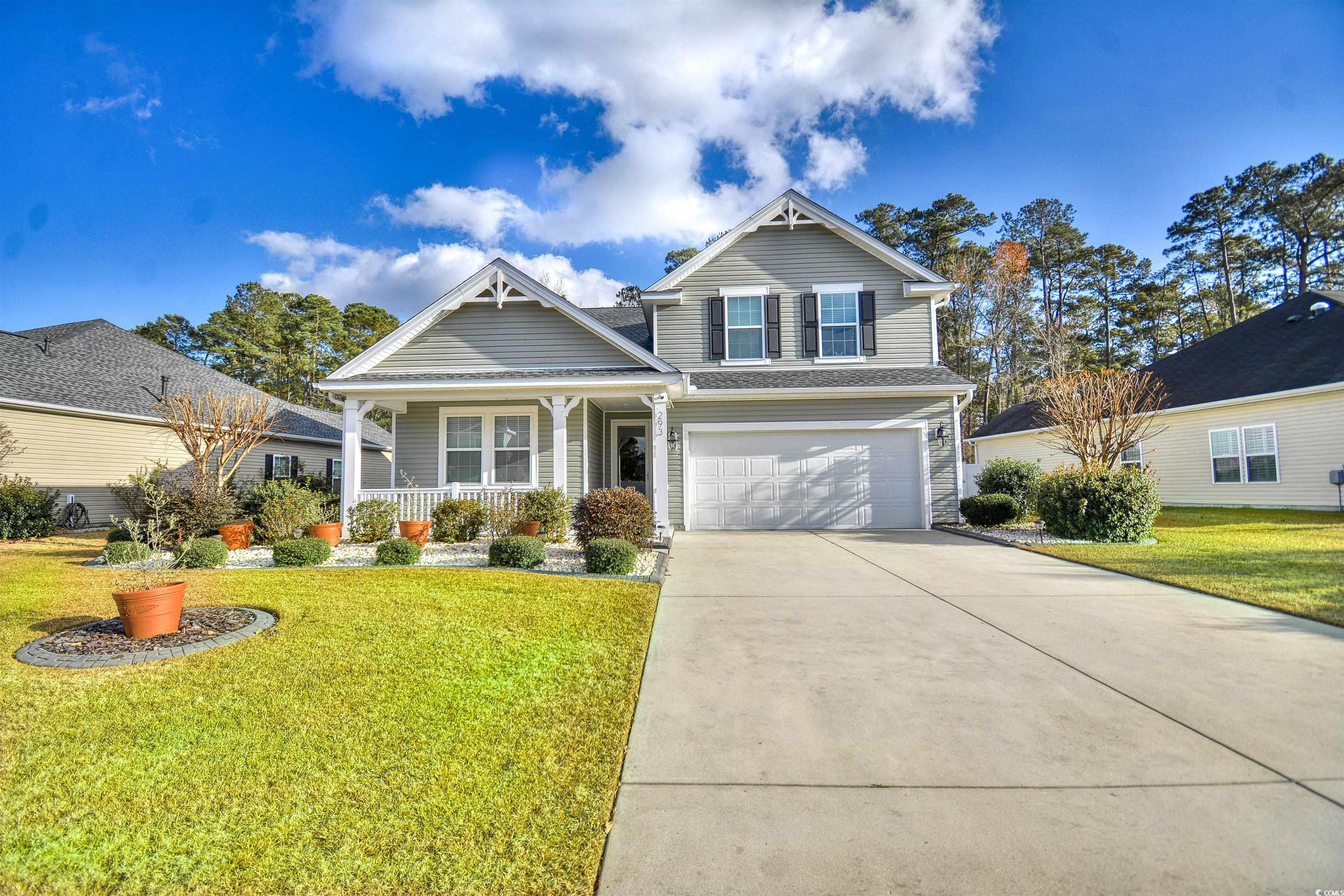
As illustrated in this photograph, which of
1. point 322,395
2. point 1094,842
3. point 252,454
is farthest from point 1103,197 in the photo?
point 322,395

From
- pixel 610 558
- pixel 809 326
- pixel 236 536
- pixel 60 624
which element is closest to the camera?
pixel 60 624

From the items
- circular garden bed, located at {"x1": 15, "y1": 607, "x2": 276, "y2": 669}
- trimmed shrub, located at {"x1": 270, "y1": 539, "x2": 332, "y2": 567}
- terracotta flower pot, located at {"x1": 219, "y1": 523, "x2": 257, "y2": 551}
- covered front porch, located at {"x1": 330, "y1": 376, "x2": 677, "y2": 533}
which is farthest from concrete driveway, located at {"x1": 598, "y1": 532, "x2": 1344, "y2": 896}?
terracotta flower pot, located at {"x1": 219, "y1": 523, "x2": 257, "y2": 551}

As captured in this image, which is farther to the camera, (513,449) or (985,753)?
(513,449)

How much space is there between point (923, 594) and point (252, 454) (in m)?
19.4

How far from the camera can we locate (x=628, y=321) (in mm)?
16031

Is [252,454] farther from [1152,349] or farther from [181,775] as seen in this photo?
[1152,349]

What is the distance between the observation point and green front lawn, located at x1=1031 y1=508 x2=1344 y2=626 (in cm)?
605

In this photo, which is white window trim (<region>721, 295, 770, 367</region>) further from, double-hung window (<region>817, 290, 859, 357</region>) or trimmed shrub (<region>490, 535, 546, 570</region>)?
trimmed shrub (<region>490, 535, 546, 570</region>)

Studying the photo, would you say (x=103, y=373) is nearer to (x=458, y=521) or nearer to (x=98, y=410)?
(x=98, y=410)

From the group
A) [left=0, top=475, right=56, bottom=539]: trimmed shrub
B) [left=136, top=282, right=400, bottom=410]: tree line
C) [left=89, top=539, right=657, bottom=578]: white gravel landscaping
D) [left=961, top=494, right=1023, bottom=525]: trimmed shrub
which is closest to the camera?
[left=89, top=539, right=657, bottom=578]: white gravel landscaping

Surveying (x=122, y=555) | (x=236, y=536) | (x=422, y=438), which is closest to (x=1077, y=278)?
(x=422, y=438)

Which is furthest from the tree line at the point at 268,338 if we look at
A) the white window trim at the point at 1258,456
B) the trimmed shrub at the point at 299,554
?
the white window trim at the point at 1258,456

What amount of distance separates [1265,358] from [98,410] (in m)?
30.4

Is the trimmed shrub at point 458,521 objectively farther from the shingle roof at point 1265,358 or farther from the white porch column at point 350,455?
the shingle roof at point 1265,358
